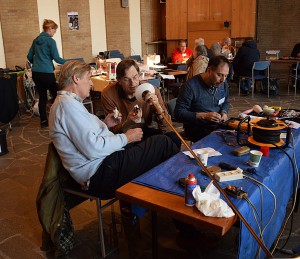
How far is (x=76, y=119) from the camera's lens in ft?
6.95

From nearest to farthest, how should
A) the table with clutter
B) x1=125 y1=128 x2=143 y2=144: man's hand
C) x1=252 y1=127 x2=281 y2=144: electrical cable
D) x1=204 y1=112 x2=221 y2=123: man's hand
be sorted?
the table with clutter → x1=252 y1=127 x2=281 y2=144: electrical cable → x1=125 y1=128 x2=143 y2=144: man's hand → x1=204 y1=112 x2=221 y2=123: man's hand

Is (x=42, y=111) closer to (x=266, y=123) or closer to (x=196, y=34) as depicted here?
(x=266, y=123)

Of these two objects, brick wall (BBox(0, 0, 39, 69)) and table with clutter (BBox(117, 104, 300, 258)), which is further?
brick wall (BBox(0, 0, 39, 69))

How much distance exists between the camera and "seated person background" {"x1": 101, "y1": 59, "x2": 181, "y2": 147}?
284 centimetres

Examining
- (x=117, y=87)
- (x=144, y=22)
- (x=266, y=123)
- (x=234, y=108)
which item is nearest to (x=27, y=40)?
(x=144, y=22)

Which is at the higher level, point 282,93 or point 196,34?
point 196,34

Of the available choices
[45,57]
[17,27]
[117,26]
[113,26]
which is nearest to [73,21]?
[113,26]

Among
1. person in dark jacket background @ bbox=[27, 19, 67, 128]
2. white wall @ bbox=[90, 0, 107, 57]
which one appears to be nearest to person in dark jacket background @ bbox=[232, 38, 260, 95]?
white wall @ bbox=[90, 0, 107, 57]

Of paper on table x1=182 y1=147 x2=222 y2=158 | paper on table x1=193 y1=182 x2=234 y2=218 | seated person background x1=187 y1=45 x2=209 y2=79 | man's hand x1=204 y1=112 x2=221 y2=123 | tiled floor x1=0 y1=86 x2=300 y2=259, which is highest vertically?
seated person background x1=187 y1=45 x2=209 y2=79

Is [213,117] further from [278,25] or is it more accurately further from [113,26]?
[278,25]

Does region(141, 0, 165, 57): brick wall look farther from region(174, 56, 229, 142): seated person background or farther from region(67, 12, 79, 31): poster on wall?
region(174, 56, 229, 142): seated person background

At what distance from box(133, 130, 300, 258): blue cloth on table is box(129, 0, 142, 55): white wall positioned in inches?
337

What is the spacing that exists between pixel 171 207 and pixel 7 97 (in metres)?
4.63

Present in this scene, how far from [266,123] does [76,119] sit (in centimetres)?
120
